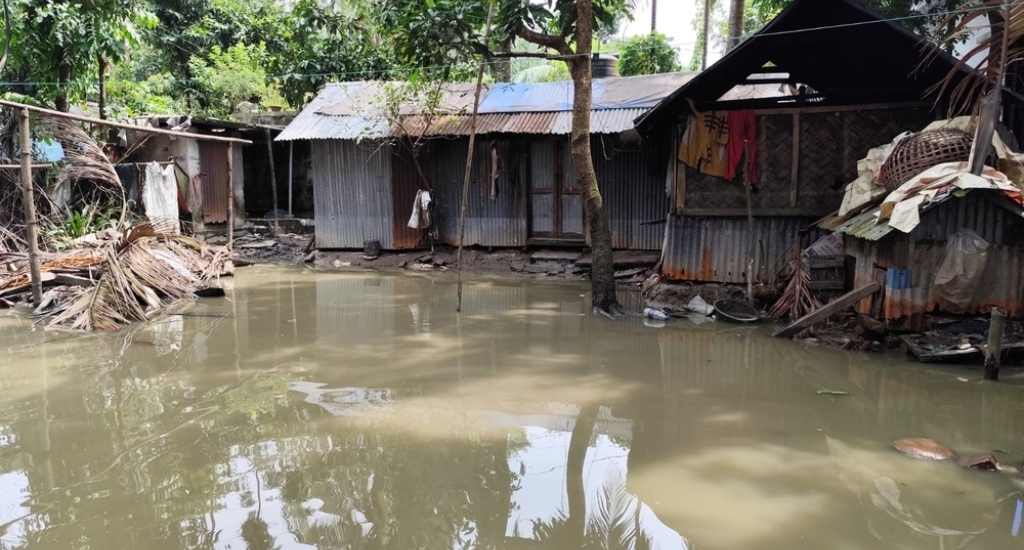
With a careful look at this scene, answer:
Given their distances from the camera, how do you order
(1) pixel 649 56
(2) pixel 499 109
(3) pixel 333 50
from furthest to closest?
(3) pixel 333 50 < (1) pixel 649 56 < (2) pixel 499 109

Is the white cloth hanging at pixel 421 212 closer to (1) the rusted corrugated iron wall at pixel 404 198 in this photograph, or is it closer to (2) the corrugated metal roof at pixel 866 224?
(1) the rusted corrugated iron wall at pixel 404 198

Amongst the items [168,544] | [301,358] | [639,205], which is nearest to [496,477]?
[168,544]

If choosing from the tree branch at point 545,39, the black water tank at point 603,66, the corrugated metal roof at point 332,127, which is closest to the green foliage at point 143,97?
the corrugated metal roof at point 332,127

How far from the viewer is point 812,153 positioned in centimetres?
943

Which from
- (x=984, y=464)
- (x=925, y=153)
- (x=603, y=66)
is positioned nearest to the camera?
(x=984, y=464)

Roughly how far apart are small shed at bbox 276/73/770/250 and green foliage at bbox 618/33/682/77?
471 cm

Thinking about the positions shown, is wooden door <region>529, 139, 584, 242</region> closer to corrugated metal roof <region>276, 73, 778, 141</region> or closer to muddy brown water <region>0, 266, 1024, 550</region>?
corrugated metal roof <region>276, 73, 778, 141</region>

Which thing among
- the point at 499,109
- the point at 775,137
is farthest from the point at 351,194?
the point at 775,137

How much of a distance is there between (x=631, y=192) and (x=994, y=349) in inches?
304

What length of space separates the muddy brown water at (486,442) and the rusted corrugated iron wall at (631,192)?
5059 mm

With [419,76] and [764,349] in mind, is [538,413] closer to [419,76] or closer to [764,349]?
[764,349]

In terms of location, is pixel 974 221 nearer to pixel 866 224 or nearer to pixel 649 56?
pixel 866 224

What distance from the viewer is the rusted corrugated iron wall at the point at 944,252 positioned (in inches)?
267

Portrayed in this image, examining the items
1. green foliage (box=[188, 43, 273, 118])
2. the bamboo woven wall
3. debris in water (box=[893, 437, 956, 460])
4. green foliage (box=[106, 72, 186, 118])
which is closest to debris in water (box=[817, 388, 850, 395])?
Answer: debris in water (box=[893, 437, 956, 460])
